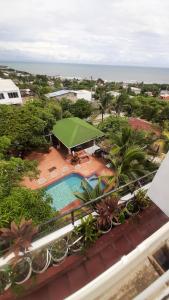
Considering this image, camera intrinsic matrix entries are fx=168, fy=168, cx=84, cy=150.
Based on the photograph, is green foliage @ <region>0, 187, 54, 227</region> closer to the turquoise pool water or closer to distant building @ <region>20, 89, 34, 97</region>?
→ the turquoise pool water

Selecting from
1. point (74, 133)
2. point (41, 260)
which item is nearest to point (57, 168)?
point (74, 133)

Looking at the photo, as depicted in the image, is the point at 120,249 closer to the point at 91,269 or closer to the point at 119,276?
the point at 91,269

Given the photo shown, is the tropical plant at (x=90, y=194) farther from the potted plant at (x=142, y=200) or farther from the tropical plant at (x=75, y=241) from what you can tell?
the tropical plant at (x=75, y=241)

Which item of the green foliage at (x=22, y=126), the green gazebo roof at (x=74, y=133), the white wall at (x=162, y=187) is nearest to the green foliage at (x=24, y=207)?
the white wall at (x=162, y=187)

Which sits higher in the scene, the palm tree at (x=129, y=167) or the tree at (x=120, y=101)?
the palm tree at (x=129, y=167)

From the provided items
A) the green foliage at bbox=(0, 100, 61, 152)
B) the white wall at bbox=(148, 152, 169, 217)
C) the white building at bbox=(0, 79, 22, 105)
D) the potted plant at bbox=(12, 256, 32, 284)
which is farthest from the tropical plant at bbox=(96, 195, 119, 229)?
the white building at bbox=(0, 79, 22, 105)

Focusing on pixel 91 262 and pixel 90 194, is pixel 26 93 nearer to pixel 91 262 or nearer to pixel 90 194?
pixel 90 194
